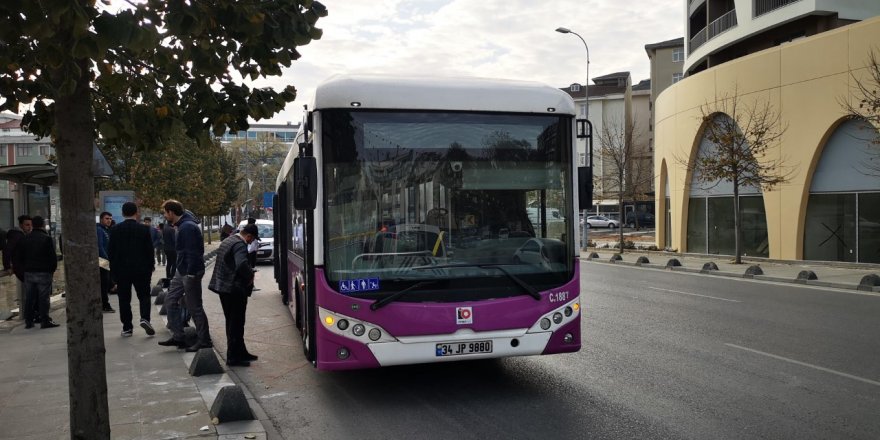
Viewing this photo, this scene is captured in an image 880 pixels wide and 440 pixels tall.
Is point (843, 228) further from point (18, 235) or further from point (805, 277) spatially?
point (18, 235)

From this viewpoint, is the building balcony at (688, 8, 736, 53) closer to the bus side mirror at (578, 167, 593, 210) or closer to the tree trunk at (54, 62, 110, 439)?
the bus side mirror at (578, 167, 593, 210)

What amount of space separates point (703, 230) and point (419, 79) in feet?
81.7

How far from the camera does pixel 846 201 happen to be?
21.8m

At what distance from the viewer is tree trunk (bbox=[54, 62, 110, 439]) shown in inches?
167

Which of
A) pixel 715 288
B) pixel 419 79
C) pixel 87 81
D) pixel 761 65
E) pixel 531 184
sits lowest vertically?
pixel 715 288

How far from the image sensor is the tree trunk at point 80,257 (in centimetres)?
424

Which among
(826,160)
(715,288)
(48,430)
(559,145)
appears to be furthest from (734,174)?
(48,430)

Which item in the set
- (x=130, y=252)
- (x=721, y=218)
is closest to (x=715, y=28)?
(x=721, y=218)

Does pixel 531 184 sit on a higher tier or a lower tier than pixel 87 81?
lower

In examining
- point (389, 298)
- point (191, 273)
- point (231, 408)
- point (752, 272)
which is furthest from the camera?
point (752, 272)

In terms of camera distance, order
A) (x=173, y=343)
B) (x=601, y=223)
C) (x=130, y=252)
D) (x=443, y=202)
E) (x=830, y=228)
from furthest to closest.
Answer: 1. (x=601, y=223)
2. (x=830, y=228)
3. (x=130, y=252)
4. (x=173, y=343)
5. (x=443, y=202)

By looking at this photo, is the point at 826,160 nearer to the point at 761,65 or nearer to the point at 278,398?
the point at 761,65

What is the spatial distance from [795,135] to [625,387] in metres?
19.5

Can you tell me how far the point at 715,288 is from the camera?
16469 mm
